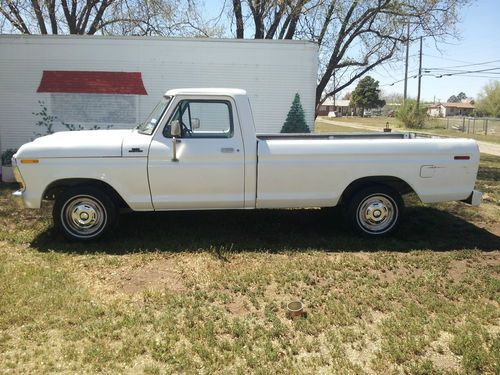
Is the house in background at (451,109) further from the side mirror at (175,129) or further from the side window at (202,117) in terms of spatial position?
the side mirror at (175,129)

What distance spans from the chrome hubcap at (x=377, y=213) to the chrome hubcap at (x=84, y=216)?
3.35 meters

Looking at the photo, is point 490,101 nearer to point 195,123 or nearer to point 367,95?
point 367,95

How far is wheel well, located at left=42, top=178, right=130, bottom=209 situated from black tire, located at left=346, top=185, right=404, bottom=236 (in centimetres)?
298

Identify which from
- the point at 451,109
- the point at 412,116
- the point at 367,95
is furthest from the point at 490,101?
the point at 451,109

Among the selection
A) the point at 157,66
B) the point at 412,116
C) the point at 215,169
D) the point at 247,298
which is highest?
the point at 412,116

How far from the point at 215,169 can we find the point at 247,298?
1899 millimetres

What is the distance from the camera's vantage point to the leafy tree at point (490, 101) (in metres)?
68.4

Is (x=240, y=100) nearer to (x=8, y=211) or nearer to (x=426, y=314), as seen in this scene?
(x=426, y=314)

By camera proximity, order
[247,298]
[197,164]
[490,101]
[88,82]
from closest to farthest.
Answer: [247,298] < [197,164] < [88,82] < [490,101]

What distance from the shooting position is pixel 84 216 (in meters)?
5.89

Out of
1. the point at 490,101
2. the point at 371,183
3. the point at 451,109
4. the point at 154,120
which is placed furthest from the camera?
the point at 451,109

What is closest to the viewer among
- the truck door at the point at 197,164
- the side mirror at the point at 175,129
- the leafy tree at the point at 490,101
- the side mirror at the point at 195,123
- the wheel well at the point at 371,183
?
the side mirror at the point at 175,129

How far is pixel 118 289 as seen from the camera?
471cm

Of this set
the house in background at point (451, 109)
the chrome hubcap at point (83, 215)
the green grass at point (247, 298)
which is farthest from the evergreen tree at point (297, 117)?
the house in background at point (451, 109)
